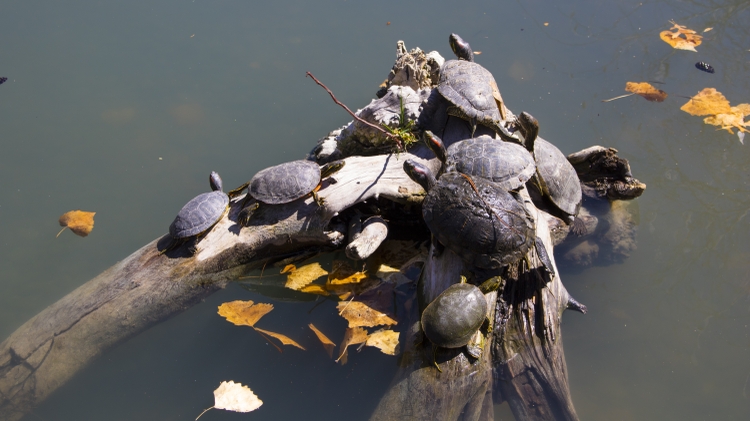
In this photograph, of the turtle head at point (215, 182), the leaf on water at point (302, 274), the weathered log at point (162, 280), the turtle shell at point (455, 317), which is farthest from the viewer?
the turtle head at point (215, 182)

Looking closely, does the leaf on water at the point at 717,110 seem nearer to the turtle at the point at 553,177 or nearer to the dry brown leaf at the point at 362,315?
the turtle at the point at 553,177

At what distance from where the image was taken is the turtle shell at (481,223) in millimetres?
3135

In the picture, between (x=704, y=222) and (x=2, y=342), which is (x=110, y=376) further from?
(x=704, y=222)

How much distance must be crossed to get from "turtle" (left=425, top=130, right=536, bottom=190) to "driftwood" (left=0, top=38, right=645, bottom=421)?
21 centimetres

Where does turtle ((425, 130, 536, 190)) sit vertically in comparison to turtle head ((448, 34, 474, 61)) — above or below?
below

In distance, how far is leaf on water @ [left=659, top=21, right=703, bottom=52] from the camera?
5.61 meters

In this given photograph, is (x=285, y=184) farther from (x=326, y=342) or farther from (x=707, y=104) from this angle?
(x=707, y=104)

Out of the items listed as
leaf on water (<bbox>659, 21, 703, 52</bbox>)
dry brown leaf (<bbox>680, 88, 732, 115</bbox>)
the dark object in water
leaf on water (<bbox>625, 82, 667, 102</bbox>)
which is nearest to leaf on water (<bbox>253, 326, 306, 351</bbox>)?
leaf on water (<bbox>625, 82, 667, 102</bbox>)

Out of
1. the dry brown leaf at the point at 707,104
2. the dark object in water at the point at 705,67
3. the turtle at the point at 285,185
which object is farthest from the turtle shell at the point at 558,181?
the dark object in water at the point at 705,67

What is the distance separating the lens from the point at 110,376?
11.6 feet

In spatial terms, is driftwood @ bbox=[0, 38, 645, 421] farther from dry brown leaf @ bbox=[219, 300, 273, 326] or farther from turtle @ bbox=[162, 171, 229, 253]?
dry brown leaf @ bbox=[219, 300, 273, 326]

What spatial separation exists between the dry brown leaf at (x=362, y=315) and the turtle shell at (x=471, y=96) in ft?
5.83

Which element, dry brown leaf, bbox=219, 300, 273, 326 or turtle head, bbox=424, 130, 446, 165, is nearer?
dry brown leaf, bbox=219, 300, 273, 326

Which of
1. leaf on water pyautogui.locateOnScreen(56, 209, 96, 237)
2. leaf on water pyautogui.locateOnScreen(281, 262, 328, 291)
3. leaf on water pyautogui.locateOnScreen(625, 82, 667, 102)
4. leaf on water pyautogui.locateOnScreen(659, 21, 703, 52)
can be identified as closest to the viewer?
leaf on water pyautogui.locateOnScreen(281, 262, 328, 291)
